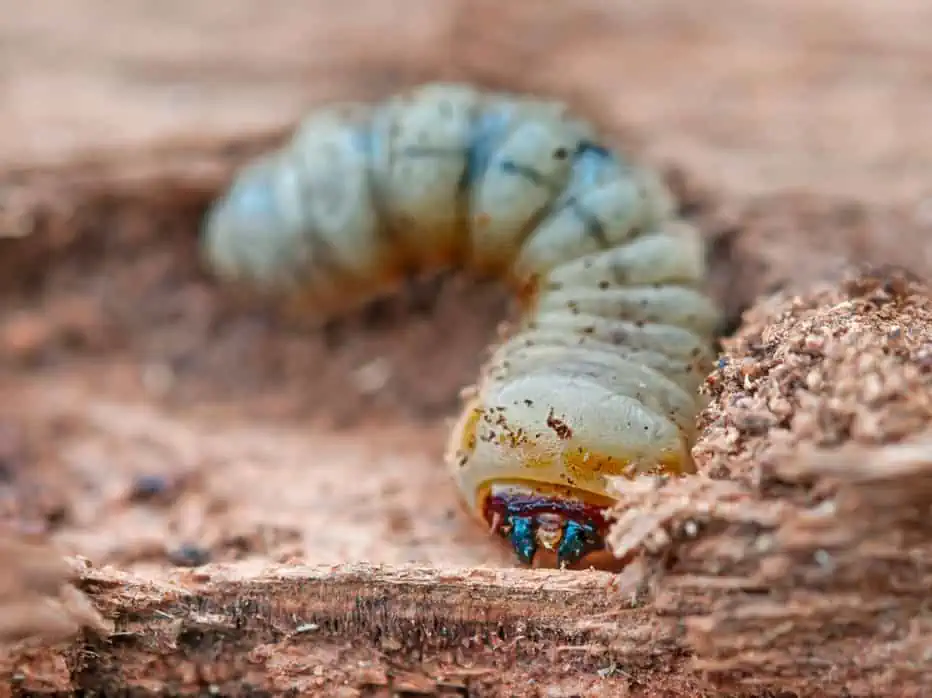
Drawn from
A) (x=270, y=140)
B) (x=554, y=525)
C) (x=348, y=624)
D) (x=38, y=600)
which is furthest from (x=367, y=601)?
(x=270, y=140)

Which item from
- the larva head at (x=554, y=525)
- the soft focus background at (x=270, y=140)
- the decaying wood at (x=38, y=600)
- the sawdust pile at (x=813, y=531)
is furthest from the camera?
the soft focus background at (x=270, y=140)

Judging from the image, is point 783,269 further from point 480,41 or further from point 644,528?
point 480,41

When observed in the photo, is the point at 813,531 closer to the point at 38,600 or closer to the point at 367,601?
the point at 367,601

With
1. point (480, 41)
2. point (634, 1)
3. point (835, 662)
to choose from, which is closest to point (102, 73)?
point (480, 41)

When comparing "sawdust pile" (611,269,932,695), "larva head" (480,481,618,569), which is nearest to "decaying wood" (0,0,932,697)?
"sawdust pile" (611,269,932,695)

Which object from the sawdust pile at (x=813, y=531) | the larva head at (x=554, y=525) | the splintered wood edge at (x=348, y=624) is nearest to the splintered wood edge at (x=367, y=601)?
the splintered wood edge at (x=348, y=624)

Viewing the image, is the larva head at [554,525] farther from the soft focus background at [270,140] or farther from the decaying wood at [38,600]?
the decaying wood at [38,600]
